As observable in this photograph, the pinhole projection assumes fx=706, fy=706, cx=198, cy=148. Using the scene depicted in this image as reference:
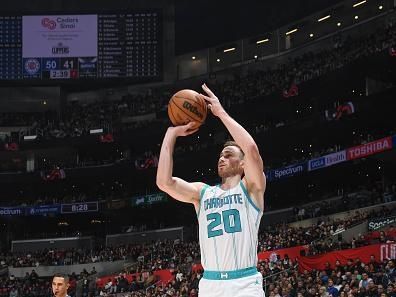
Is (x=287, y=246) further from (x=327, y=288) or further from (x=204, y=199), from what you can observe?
(x=204, y=199)

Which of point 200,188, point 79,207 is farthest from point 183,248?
point 200,188

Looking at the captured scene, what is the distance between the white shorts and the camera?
19.1 feet

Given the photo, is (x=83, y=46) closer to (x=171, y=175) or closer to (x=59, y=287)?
(x=59, y=287)

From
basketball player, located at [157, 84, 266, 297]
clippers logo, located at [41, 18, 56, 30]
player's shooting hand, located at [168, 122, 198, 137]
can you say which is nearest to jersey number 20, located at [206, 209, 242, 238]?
basketball player, located at [157, 84, 266, 297]

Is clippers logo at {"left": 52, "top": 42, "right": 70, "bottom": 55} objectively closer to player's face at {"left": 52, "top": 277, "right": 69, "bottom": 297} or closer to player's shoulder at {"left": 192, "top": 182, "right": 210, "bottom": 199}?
player's face at {"left": 52, "top": 277, "right": 69, "bottom": 297}

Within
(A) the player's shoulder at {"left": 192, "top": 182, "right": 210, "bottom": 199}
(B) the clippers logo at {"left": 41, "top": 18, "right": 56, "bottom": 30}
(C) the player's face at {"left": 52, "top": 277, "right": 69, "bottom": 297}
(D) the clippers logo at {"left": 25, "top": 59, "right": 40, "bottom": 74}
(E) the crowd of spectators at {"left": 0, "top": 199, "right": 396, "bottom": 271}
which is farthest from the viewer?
(B) the clippers logo at {"left": 41, "top": 18, "right": 56, "bottom": 30}

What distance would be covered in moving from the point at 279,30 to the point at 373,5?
7.73 m

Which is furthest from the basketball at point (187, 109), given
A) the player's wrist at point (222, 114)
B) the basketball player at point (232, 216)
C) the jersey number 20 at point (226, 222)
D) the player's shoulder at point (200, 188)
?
the jersey number 20 at point (226, 222)

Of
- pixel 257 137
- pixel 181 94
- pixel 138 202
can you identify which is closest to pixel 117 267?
pixel 138 202

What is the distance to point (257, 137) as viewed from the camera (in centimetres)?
4244

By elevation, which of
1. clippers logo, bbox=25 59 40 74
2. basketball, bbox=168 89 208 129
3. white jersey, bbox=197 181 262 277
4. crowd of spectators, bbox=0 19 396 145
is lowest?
white jersey, bbox=197 181 262 277

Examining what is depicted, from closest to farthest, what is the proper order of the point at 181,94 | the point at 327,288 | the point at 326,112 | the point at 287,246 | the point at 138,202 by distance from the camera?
the point at 181,94
the point at 327,288
the point at 287,246
the point at 326,112
the point at 138,202

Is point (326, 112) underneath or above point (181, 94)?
above

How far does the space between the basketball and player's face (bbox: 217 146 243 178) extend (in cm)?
44
